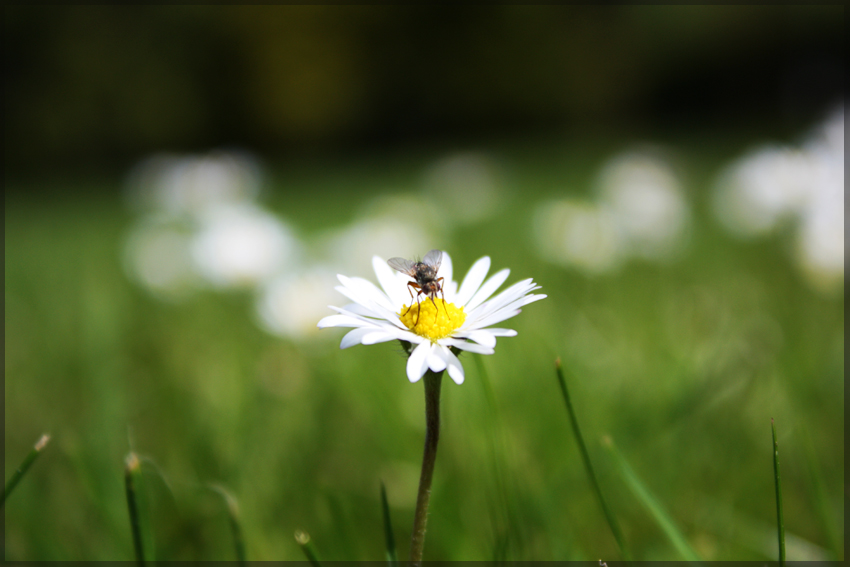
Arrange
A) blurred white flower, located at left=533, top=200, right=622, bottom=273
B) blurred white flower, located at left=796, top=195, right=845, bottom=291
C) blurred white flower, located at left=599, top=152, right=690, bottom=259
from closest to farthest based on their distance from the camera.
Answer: blurred white flower, located at left=796, top=195, right=845, bottom=291, blurred white flower, located at left=533, top=200, right=622, bottom=273, blurred white flower, located at left=599, top=152, right=690, bottom=259

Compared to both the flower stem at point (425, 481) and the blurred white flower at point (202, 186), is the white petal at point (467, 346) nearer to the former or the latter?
the flower stem at point (425, 481)

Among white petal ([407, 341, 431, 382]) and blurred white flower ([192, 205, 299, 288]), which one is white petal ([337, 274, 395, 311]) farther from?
blurred white flower ([192, 205, 299, 288])

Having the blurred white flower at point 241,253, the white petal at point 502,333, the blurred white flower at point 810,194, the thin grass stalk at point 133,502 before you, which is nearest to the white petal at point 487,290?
the white petal at point 502,333

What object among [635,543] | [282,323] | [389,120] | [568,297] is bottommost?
[635,543]

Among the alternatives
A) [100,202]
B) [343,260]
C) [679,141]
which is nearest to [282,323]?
[343,260]

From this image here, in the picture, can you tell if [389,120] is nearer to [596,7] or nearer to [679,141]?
[596,7]

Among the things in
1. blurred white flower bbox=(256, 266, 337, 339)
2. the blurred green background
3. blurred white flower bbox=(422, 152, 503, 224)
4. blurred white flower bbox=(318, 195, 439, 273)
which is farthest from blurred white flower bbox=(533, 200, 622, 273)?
blurred white flower bbox=(422, 152, 503, 224)

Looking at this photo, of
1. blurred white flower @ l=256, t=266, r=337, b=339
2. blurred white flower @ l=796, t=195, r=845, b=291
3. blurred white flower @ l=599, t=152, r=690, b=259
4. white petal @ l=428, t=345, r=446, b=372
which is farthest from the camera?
blurred white flower @ l=599, t=152, r=690, b=259

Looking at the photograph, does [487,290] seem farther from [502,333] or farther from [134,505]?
[134,505]
